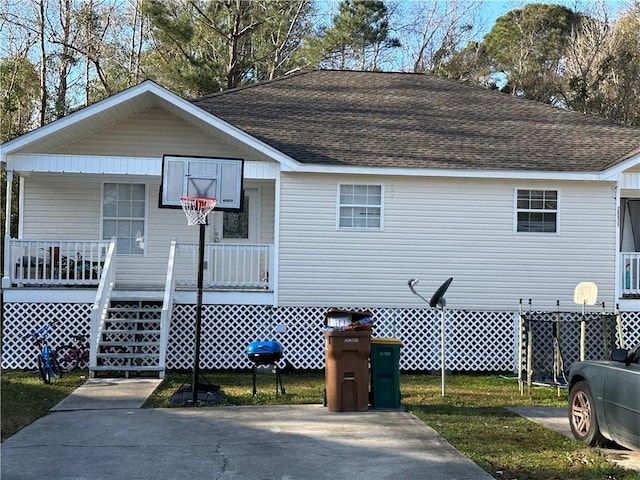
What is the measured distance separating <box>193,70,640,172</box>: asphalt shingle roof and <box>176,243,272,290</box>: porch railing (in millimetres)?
2090

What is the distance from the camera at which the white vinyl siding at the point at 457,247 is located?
14.9 meters

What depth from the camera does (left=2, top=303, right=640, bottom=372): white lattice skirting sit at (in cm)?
1398

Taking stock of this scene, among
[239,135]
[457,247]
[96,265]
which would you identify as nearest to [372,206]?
[457,247]

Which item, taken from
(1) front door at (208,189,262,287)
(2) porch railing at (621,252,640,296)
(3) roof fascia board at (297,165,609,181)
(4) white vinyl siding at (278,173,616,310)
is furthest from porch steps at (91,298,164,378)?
(2) porch railing at (621,252,640,296)

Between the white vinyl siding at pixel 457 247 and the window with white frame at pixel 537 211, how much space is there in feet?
0.56

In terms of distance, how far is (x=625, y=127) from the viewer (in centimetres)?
1750

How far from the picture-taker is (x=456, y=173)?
14.8 meters

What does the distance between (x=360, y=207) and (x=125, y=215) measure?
4.96 m

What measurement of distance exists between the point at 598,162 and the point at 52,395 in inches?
432

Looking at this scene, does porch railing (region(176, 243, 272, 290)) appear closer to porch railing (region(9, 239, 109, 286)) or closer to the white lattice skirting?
the white lattice skirting

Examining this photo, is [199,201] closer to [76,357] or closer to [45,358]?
[45,358]

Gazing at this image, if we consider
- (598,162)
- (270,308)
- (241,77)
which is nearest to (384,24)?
(241,77)

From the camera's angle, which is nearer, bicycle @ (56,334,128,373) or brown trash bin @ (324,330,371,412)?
brown trash bin @ (324,330,371,412)

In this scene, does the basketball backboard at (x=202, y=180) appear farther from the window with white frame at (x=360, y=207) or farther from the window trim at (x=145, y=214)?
the window trim at (x=145, y=214)
